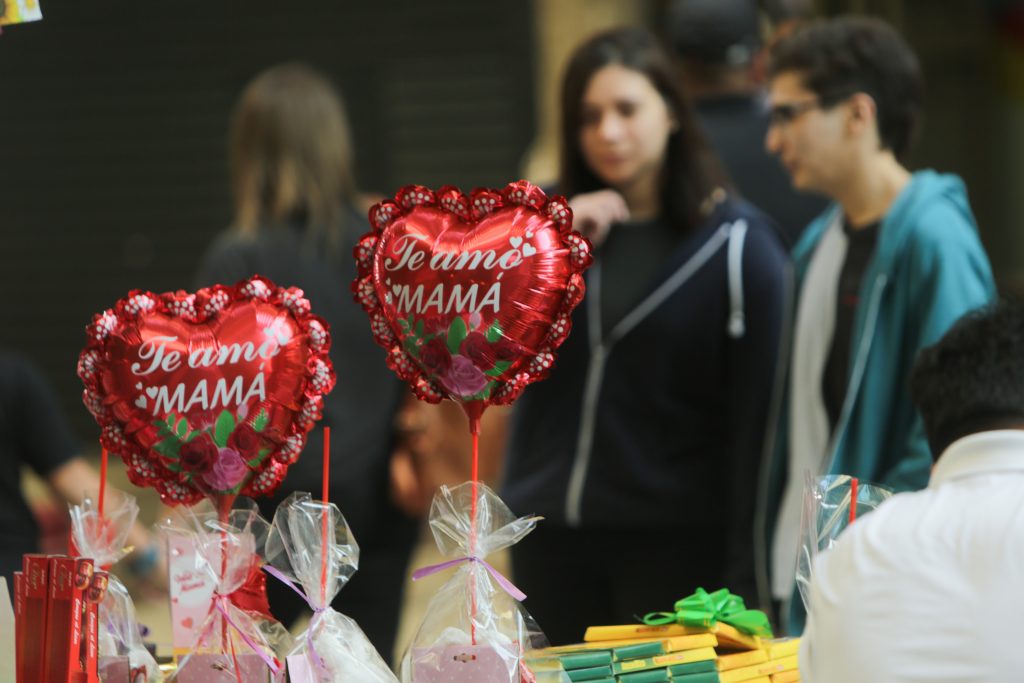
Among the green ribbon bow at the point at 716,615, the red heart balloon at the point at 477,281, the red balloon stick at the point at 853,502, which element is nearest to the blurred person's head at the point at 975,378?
the red balloon stick at the point at 853,502

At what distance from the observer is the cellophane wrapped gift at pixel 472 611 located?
1.99 meters

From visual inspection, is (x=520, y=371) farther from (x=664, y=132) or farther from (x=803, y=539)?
(x=664, y=132)

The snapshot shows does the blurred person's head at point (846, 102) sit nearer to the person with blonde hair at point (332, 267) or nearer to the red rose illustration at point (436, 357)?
the person with blonde hair at point (332, 267)

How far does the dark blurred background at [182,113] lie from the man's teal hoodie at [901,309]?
140 inches

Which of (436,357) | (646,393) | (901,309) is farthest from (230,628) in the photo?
(901,309)

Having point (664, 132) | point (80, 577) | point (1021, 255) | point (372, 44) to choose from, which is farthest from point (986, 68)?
point (80, 577)

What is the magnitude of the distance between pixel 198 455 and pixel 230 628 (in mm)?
241

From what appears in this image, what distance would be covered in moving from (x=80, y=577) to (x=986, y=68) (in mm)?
6481

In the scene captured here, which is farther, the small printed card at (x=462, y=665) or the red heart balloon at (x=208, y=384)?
the red heart balloon at (x=208, y=384)

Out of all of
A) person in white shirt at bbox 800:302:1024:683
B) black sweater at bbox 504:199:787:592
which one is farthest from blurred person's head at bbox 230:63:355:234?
person in white shirt at bbox 800:302:1024:683

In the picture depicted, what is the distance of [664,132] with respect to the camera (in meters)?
3.32

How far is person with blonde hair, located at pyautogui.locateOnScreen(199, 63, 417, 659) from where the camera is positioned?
3.62 m

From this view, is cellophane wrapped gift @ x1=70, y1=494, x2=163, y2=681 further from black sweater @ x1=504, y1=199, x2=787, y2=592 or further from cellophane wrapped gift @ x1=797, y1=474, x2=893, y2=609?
black sweater @ x1=504, y1=199, x2=787, y2=592

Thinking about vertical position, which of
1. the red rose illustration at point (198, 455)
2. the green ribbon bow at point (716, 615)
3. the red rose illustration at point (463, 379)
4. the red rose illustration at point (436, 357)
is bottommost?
the green ribbon bow at point (716, 615)
